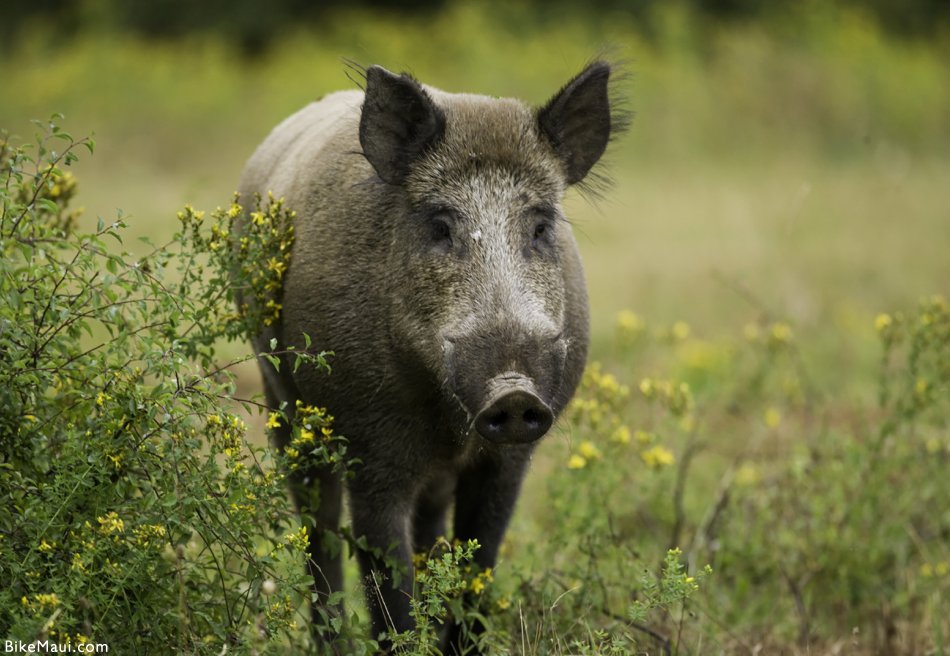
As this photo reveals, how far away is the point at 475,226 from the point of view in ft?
12.8

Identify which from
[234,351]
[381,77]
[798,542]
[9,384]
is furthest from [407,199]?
[234,351]

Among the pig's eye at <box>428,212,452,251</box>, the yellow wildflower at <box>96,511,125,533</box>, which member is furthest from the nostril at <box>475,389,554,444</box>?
the yellow wildflower at <box>96,511,125,533</box>

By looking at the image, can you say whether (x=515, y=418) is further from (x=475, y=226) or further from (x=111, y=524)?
(x=111, y=524)

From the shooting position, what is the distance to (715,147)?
693 inches

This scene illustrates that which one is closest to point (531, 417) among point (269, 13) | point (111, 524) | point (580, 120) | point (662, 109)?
point (111, 524)

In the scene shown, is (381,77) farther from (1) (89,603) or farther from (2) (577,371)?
(1) (89,603)

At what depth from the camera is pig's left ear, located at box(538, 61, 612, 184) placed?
13.7ft

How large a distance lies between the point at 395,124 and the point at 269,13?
68.9 ft

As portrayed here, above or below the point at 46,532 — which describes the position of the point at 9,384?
above

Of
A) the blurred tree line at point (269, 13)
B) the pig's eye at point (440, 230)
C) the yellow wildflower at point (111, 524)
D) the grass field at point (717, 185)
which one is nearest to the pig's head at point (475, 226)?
the pig's eye at point (440, 230)

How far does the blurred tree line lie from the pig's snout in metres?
19.9

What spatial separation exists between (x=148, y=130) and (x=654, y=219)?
759 cm

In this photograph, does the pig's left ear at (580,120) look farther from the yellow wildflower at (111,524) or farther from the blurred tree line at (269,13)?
the blurred tree line at (269,13)

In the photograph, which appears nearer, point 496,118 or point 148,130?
point 496,118
